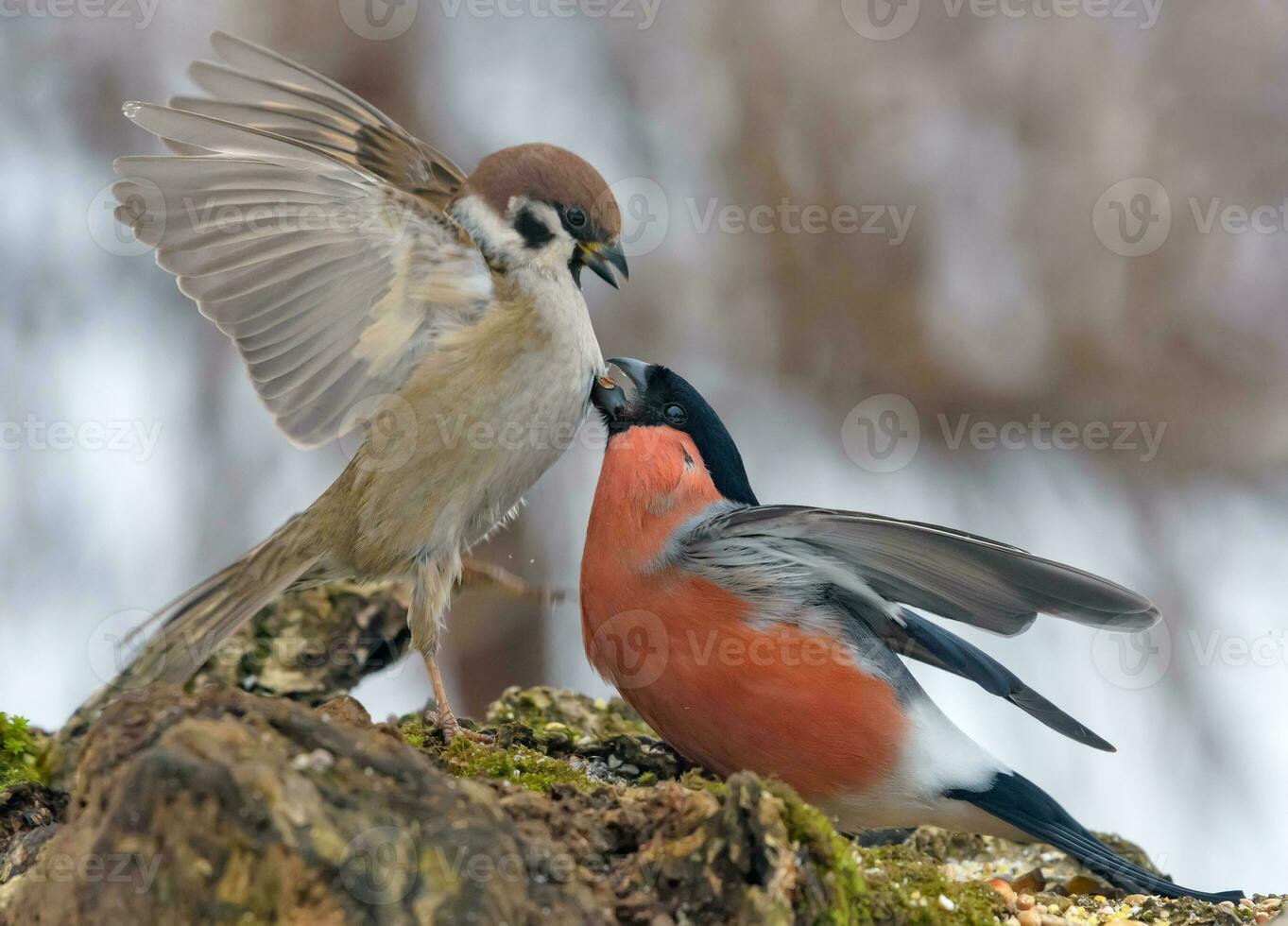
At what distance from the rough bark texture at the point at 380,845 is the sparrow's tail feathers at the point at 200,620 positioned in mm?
1188

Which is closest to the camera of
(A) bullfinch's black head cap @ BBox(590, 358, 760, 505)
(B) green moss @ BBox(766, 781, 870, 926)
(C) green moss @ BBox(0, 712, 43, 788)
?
(B) green moss @ BBox(766, 781, 870, 926)

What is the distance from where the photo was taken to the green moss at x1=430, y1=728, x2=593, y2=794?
2.87m

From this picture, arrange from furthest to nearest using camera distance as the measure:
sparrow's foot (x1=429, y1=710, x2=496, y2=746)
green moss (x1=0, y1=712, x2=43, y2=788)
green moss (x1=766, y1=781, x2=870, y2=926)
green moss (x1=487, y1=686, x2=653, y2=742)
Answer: green moss (x1=487, y1=686, x2=653, y2=742) < green moss (x1=0, y1=712, x2=43, y2=788) < sparrow's foot (x1=429, y1=710, x2=496, y2=746) < green moss (x1=766, y1=781, x2=870, y2=926)

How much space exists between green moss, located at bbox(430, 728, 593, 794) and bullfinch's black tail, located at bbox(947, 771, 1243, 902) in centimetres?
107

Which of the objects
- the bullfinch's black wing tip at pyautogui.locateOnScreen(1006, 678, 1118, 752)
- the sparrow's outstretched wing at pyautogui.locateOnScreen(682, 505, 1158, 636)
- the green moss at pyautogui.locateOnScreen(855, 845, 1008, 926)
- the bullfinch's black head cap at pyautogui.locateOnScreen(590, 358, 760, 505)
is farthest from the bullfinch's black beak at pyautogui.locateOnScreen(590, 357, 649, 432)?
the green moss at pyautogui.locateOnScreen(855, 845, 1008, 926)

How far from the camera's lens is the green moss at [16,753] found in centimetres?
352

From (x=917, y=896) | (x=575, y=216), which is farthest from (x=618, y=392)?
(x=917, y=896)

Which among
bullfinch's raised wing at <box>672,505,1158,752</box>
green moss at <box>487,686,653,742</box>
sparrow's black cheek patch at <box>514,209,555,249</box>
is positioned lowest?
green moss at <box>487,686,653,742</box>


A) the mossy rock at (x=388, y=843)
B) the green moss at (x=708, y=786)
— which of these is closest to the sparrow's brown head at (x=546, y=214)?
the green moss at (x=708, y=786)

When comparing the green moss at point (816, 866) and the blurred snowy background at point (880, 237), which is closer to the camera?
the green moss at point (816, 866)

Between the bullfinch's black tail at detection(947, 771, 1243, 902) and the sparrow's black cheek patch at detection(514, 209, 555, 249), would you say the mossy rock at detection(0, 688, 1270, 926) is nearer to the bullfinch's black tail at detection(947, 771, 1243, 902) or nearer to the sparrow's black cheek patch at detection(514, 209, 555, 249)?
the bullfinch's black tail at detection(947, 771, 1243, 902)

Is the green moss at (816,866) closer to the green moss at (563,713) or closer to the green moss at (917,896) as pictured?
the green moss at (917,896)

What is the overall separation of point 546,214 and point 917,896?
2.27m

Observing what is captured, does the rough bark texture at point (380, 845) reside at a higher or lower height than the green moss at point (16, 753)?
higher
